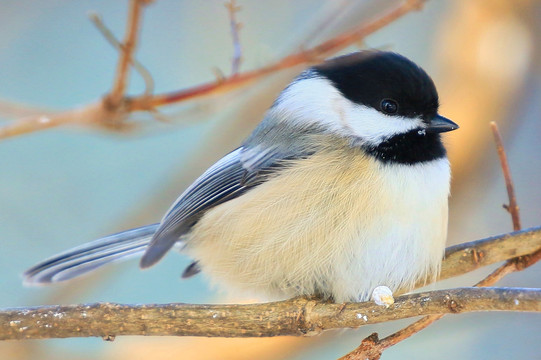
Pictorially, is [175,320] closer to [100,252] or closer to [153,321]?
[153,321]

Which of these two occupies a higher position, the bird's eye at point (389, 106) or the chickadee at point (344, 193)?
the bird's eye at point (389, 106)

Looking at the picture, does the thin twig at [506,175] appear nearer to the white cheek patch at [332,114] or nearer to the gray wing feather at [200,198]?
the white cheek patch at [332,114]

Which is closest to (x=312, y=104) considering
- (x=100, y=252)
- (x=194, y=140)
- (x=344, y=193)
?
(x=344, y=193)

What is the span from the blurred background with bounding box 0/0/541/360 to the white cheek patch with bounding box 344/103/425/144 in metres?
0.71

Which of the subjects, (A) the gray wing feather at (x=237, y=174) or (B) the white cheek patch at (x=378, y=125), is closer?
(B) the white cheek patch at (x=378, y=125)

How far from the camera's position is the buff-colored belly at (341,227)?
1531mm

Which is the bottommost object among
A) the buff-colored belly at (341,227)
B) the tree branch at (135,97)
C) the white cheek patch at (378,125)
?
the buff-colored belly at (341,227)

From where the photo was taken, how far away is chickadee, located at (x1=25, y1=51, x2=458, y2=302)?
154 cm

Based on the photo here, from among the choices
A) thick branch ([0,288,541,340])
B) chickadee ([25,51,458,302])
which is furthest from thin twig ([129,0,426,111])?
thick branch ([0,288,541,340])

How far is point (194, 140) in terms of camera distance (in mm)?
3105

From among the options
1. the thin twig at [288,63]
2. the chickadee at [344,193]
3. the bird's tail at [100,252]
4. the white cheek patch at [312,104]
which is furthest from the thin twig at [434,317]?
the bird's tail at [100,252]

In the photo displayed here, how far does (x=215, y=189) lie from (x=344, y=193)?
43 cm

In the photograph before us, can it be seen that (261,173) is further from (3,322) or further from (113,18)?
(113,18)

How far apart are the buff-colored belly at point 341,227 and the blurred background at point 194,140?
22.9 inches
